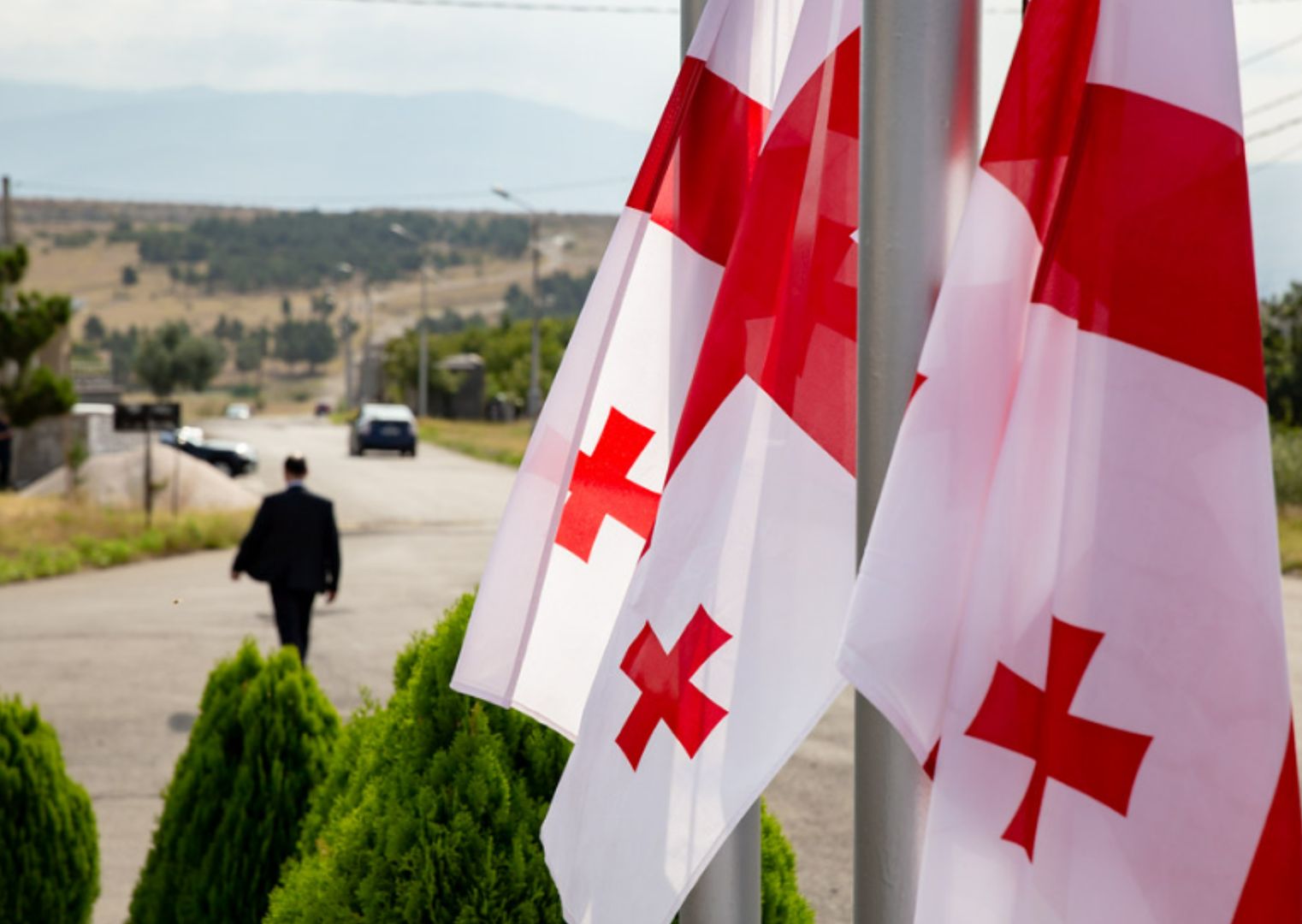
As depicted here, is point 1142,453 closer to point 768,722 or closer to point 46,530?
point 768,722

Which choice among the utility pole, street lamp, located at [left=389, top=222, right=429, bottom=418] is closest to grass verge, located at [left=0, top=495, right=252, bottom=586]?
the utility pole

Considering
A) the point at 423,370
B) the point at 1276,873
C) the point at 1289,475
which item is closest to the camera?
the point at 1276,873

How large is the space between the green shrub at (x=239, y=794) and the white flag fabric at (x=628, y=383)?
1.50 m

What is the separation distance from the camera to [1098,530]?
1.93 m

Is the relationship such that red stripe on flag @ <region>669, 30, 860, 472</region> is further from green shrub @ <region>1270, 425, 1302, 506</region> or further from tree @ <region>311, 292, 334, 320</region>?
tree @ <region>311, 292, 334, 320</region>

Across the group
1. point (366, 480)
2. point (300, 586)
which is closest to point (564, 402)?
point (300, 586)

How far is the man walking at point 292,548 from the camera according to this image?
404 inches

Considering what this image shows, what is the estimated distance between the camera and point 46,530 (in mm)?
24188

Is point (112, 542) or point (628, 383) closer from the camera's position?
point (628, 383)

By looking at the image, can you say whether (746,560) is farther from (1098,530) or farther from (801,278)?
(1098,530)

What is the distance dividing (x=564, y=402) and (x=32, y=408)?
1022 inches

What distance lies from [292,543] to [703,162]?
7703 mm

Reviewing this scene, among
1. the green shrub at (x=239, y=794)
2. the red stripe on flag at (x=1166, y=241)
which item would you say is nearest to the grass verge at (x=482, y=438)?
the green shrub at (x=239, y=794)

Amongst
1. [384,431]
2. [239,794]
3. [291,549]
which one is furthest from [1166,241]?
[384,431]
